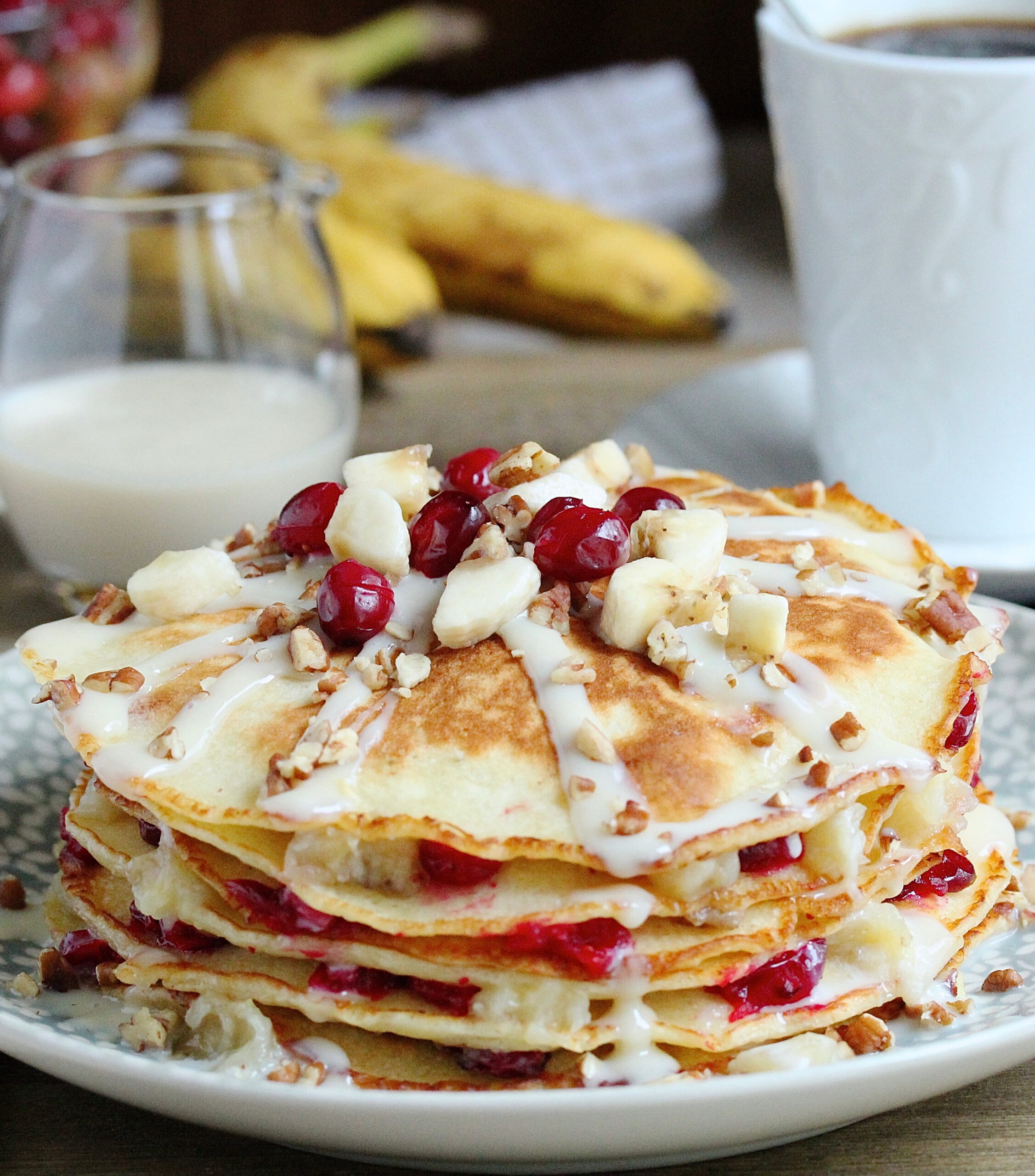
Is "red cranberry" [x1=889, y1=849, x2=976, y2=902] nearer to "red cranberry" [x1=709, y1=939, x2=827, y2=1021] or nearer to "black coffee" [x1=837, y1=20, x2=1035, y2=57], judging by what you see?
"red cranberry" [x1=709, y1=939, x2=827, y2=1021]

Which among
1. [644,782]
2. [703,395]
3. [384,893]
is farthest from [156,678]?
[703,395]

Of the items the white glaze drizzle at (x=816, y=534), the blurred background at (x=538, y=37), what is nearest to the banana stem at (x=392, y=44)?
the blurred background at (x=538, y=37)

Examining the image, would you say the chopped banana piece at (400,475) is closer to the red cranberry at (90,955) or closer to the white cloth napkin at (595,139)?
the red cranberry at (90,955)

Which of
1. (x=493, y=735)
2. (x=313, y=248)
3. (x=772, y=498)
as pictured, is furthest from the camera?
(x=313, y=248)

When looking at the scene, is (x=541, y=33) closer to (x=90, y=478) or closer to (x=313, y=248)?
(x=313, y=248)

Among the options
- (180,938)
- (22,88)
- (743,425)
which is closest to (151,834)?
(180,938)

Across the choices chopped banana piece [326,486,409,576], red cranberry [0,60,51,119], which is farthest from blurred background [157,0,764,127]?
chopped banana piece [326,486,409,576]
